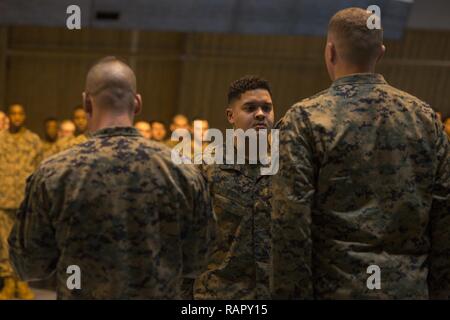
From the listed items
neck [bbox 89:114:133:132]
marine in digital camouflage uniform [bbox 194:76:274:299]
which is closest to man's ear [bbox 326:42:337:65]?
neck [bbox 89:114:133:132]

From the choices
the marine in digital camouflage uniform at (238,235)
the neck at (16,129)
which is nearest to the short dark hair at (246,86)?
the marine in digital camouflage uniform at (238,235)

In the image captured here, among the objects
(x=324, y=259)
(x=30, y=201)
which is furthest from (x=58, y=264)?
(x=324, y=259)

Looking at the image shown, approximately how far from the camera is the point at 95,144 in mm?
3029

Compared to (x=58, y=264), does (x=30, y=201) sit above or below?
above

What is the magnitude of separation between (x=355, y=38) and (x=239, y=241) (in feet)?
3.87

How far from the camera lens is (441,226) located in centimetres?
323

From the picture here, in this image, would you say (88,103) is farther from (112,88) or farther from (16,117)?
(16,117)

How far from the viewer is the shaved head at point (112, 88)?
3.06 meters

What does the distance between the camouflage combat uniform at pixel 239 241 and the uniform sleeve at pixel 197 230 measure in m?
0.76

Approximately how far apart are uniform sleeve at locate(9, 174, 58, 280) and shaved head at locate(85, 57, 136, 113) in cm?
36

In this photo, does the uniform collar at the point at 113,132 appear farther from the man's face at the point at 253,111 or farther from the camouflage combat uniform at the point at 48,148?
the camouflage combat uniform at the point at 48,148

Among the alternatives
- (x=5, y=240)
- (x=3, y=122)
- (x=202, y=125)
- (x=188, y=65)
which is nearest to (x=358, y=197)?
(x=5, y=240)
